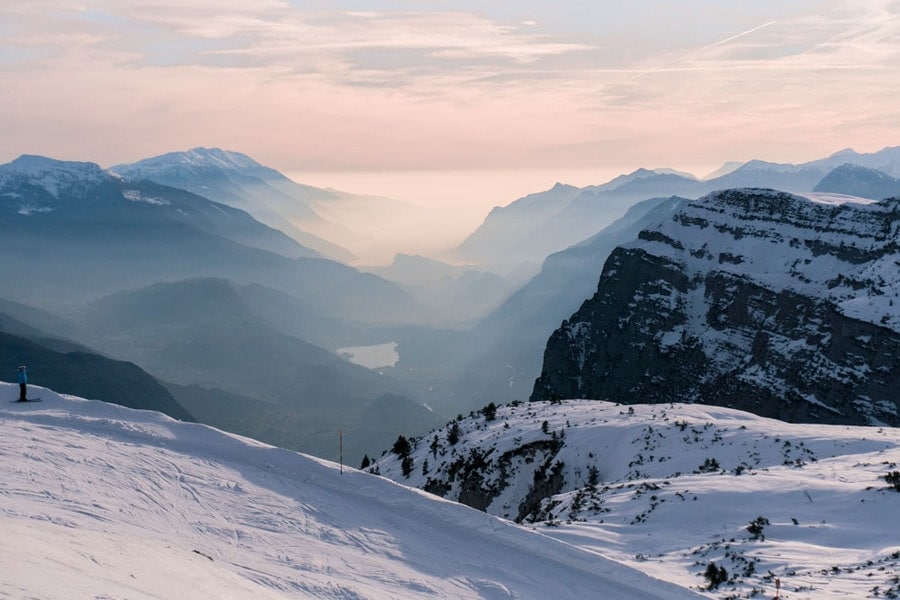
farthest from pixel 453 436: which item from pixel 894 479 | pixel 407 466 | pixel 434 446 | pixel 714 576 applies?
pixel 714 576

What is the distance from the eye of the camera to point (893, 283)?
107562 mm

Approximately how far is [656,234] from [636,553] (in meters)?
140

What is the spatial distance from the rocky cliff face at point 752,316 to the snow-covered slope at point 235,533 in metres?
103

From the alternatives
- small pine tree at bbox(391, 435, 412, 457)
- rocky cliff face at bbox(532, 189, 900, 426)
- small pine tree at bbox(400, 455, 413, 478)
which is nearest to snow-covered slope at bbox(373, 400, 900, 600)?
small pine tree at bbox(400, 455, 413, 478)

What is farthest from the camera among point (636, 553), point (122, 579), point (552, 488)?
point (552, 488)

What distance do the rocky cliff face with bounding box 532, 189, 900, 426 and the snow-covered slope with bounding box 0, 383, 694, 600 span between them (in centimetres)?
10341

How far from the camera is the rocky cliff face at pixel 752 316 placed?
344ft

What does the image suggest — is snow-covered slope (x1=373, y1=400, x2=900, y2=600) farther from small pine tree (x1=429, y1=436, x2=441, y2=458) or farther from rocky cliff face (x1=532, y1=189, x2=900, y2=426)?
rocky cliff face (x1=532, y1=189, x2=900, y2=426)

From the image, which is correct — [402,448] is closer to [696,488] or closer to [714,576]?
[696,488]

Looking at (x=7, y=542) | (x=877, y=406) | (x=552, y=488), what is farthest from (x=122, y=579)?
(x=877, y=406)

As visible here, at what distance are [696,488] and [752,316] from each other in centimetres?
10719

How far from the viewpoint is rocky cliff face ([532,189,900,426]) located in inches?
4124

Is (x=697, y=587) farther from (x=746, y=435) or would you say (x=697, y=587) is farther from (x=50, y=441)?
(x=746, y=435)

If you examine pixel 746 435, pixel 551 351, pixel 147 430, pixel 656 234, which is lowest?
pixel 551 351
